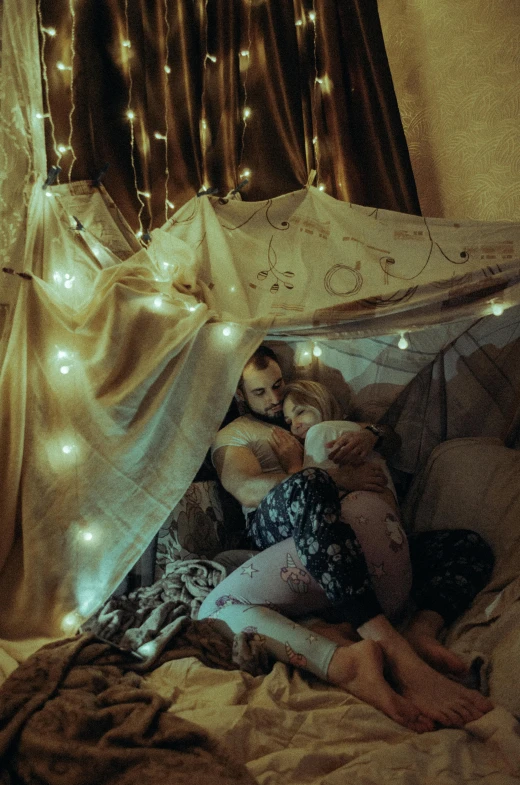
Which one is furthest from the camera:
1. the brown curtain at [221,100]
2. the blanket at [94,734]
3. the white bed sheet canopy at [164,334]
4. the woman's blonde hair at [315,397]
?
the brown curtain at [221,100]

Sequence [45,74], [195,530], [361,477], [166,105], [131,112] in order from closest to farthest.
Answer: [361,477]
[195,530]
[45,74]
[131,112]
[166,105]

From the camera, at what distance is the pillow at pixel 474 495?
1.48m

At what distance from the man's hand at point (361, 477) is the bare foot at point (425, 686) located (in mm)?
361

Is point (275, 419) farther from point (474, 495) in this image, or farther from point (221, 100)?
point (221, 100)

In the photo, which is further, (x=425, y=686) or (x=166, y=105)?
(x=166, y=105)

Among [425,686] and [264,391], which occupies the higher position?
[264,391]

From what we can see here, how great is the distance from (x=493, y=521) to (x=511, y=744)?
691 millimetres

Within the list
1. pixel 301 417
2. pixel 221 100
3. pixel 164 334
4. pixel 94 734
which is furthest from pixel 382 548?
pixel 221 100

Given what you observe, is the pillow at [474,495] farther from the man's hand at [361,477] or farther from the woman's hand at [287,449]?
the woman's hand at [287,449]

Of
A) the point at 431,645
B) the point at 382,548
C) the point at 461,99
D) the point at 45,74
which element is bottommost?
the point at 431,645

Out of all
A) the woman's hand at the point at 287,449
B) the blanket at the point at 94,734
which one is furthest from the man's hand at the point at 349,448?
the blanket at the point at 94,734

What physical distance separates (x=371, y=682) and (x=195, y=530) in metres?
0.72

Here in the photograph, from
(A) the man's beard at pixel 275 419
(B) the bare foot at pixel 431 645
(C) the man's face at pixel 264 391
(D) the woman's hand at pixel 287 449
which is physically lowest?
(B) the bare foot at pixel 431 645

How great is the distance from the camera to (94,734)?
3.09ft
